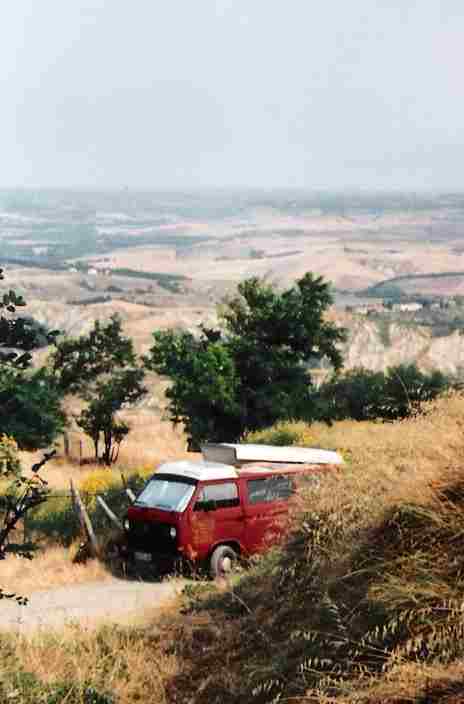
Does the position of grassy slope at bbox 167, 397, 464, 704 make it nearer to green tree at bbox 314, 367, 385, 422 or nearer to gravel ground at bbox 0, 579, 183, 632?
gravel ground at bbox 0, 579, 183, 632

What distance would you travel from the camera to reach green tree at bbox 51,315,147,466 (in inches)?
1909

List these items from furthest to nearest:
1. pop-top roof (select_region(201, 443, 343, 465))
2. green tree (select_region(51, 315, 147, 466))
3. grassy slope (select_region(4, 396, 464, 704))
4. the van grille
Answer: green tree (select_region(51, 315, 147, 466)) → pop-top roof (select_region(201, 443, 343, 465)) → the van grille → grassy slope (select_region(4, 396, 464, 704))

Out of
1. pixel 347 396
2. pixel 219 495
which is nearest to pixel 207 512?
pixel 219 495

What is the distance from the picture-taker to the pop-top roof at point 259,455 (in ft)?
56.6

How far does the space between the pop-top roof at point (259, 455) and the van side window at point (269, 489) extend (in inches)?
21.5

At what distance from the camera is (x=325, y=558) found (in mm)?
9609

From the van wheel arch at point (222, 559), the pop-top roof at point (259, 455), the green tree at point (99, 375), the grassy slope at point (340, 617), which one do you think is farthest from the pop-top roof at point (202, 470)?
the green tree at point (99, 375)

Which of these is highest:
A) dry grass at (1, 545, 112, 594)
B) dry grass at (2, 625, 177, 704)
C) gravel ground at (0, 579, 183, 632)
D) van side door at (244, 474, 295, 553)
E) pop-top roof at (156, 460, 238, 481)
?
dry grass at (2, 625, 177, 704)

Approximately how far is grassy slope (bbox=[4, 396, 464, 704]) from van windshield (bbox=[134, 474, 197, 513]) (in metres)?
4.59

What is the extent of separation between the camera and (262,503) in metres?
16.7

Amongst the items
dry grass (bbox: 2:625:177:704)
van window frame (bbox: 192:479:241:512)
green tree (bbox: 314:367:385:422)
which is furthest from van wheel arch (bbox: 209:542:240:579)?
green tree (bbox: 314:367:385:422)

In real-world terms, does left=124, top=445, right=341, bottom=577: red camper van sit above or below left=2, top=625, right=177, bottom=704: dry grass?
below

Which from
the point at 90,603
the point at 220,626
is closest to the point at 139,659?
the point at 220,626

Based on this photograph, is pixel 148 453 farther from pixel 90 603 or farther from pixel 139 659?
pixel 139 659
